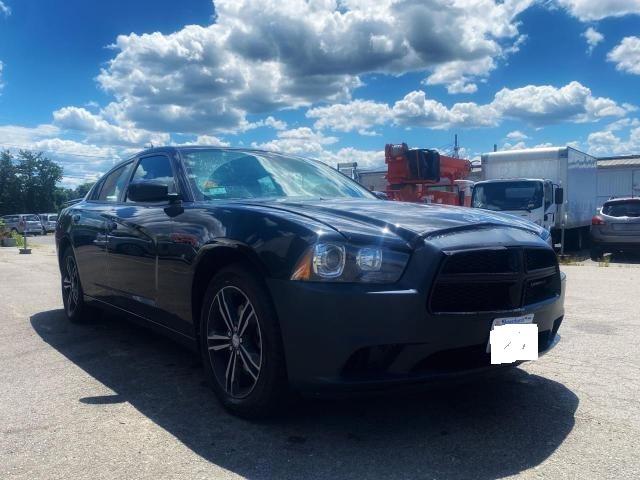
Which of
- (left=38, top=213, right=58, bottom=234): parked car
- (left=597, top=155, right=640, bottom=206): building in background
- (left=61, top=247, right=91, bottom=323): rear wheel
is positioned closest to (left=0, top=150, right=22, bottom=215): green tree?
(left=38, top=213, right=58, bottom=234): parked car

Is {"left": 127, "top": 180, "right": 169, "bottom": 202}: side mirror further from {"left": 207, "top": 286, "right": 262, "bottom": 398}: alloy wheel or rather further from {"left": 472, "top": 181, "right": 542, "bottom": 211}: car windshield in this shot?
{"left": 472, "top": 181, "right": 542, "bottom": 211}: car windshield

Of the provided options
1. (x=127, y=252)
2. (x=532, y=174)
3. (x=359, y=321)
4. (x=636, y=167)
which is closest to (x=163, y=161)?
(x=127, y=252)

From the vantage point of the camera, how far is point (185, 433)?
10.2ft

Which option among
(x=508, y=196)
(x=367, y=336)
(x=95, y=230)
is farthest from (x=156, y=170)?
(x=508, y=196)

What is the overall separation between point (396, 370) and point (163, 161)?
2635 millimetres

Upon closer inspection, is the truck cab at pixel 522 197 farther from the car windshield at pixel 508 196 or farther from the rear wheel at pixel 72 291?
the rear wheel at pixel 72 291

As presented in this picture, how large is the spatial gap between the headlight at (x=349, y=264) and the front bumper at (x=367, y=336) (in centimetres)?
5

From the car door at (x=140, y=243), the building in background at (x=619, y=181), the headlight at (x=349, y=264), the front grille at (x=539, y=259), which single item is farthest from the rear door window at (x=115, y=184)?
the building in background at (x=619, y=181)

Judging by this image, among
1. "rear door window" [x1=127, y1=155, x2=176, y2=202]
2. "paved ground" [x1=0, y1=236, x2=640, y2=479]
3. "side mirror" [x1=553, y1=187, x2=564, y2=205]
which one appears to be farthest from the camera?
"side mirror" [x1=553, y1=187, x2=564, y2=205]

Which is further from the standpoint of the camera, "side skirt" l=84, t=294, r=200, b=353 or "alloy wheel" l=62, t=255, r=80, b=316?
"alloy wheel" l=62, t=255, r=80, b=316

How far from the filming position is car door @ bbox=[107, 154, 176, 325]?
4.04m

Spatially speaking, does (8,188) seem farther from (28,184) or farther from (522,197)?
(522,197)

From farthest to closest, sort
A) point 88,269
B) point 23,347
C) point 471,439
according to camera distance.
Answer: point 88,269, point 23,347, point 471,439

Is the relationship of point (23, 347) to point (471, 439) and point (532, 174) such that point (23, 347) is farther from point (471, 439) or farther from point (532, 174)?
point (532, 174)
